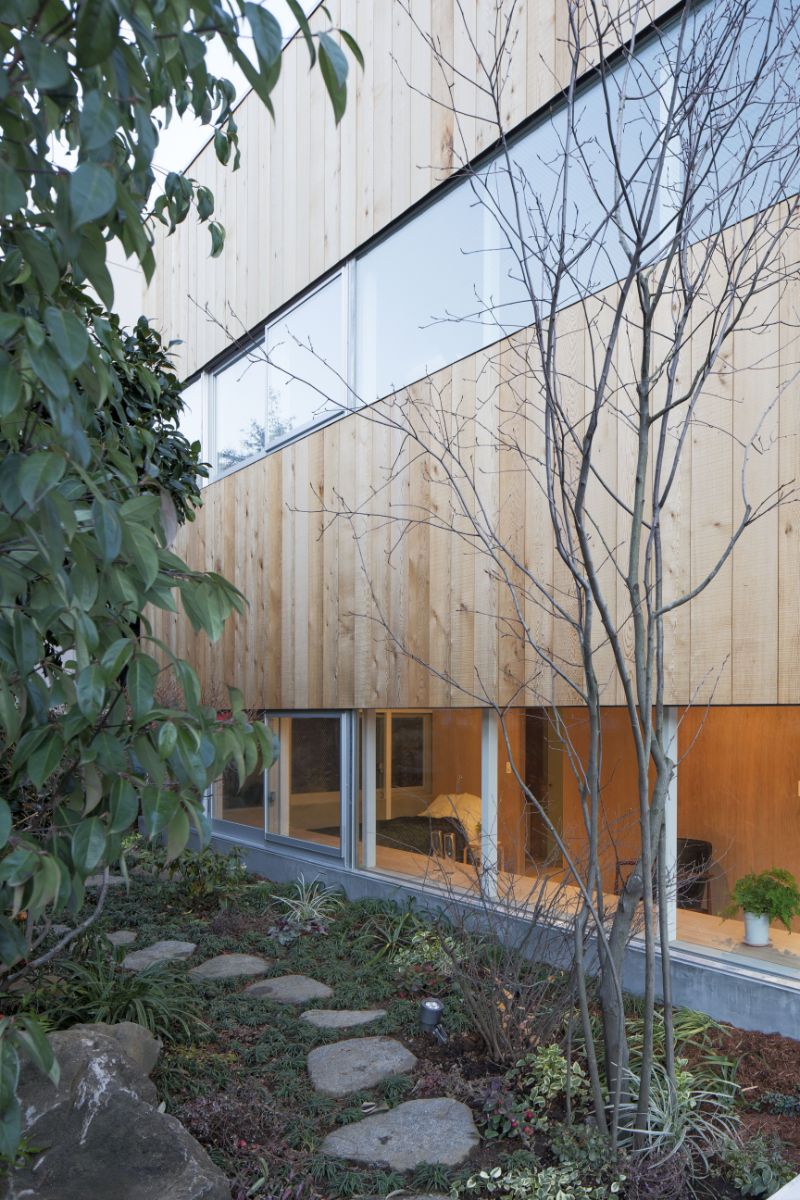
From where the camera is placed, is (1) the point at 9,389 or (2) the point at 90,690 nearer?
(1) the point at 9,389

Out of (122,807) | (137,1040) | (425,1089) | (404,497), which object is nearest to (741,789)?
(425,1089)

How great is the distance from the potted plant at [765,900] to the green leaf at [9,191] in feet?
13.6

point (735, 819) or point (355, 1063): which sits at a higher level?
point (735, 819)

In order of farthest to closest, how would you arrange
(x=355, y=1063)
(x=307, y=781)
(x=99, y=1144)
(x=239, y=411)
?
(x=239, y=411) → (x=307, y=781) → (x=355, y=1063) → (x=99, y=1144)

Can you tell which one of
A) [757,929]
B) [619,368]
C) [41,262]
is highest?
[619,368]

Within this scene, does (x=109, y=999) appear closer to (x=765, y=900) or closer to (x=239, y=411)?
(x=765, y=900)

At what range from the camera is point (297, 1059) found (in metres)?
4.25

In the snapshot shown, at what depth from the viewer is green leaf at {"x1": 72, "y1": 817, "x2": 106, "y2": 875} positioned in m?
1.35

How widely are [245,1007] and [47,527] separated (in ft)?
14.0

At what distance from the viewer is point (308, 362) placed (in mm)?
7812

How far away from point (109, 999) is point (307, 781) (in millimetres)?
3557

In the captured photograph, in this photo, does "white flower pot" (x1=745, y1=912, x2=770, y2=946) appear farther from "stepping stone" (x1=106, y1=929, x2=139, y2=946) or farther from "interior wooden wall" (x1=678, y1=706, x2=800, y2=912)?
"stepping stone" (x1=106, y1=929, x2=139, y2=946)

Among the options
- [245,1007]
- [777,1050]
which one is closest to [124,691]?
[777,1050]

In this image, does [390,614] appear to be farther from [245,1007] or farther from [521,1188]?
[521,1188]
